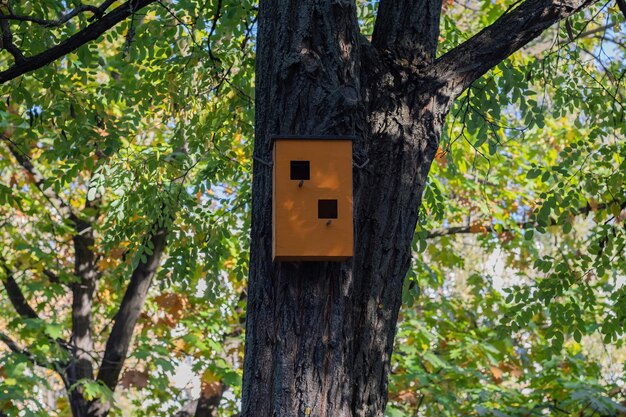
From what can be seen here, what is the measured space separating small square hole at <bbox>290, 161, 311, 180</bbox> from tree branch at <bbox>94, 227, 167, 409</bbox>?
231 inches

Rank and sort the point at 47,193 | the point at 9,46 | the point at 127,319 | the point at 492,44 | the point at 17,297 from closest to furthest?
the point at 492,44 → the point at 9,46 → the point at 127,319 → the point at 17,297 → the point at 47,193

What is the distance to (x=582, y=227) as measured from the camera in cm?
1478

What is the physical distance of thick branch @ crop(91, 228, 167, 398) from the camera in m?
9.02

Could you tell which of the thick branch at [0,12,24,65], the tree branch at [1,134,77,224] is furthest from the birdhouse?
the tree branch at [1,134,77,224]

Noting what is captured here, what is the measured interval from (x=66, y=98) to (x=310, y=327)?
406 cm

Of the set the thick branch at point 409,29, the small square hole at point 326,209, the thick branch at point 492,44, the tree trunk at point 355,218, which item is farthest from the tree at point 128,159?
the thick branch at point 492,44

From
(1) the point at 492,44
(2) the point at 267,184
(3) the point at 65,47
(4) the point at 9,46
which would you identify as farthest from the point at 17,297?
(1) the point at 492,44

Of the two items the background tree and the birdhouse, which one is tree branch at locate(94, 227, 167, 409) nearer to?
the background tree

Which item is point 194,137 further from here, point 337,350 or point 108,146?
point 337,350

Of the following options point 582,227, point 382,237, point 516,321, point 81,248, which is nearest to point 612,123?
point 516,321

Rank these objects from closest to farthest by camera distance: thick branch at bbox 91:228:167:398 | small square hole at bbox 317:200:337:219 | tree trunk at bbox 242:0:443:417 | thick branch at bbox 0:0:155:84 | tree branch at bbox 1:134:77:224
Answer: tree trunk at bbox 242:0:443:417
small square hole at bbox 317:200:337:219
thick branch at bbox 0:0:155:84
thick branch at bbox 91:228:167:398
tree branch at bbox 1:134:77:224

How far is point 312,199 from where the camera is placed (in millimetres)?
3193

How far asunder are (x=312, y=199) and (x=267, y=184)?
8.0 inches

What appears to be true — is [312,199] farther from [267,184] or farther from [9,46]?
[9,46]
